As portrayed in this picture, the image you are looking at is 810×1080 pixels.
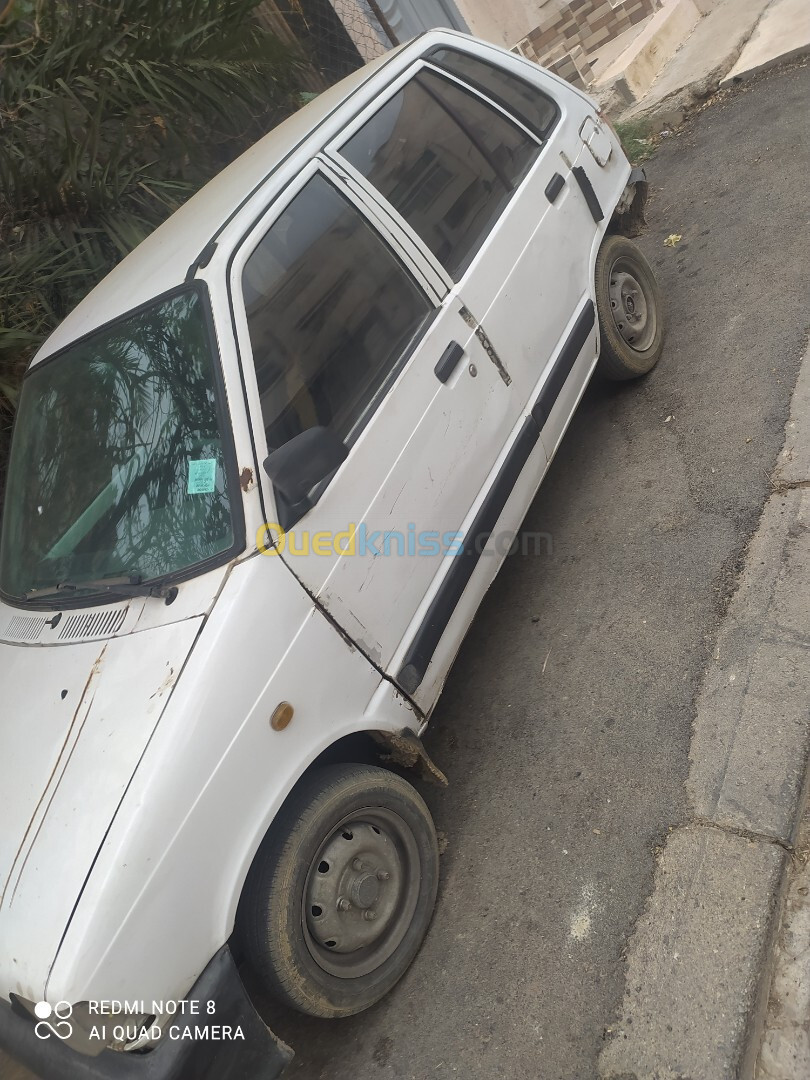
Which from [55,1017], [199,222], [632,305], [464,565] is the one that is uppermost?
[199,222]

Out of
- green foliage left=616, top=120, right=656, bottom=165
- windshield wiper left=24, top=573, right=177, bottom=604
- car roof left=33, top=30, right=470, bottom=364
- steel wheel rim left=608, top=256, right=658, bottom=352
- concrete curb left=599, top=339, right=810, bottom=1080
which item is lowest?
concrete curb left=599, top=339, right=810, bottom=1080

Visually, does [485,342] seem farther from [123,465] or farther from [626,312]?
[123,465]

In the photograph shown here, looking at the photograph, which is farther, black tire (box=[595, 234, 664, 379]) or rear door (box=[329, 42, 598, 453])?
black tire (box=[595, 234, 664, 379])

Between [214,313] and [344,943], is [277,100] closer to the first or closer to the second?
[214,313]

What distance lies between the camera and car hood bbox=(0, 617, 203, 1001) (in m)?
1.98

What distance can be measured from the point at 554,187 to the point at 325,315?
5.04 feet

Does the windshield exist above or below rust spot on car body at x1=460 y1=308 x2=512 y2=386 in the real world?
above

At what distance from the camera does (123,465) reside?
2.62 m

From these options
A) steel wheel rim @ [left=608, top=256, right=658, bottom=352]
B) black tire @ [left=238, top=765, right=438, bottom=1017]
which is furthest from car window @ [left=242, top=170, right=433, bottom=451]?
steel wheel rim @ [left=608, top=256, right=658, bottom=352]

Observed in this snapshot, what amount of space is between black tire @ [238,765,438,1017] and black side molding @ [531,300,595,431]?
63.7 inches

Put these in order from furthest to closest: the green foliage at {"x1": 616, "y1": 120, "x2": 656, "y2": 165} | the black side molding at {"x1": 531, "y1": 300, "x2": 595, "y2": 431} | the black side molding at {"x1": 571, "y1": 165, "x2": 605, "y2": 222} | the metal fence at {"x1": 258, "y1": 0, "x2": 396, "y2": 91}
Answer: the metal fence at {"x1": 258, "y1": 0, "x2": 396, "y2": 91} < the green foliage at {"x1": 616, "y1": 120, "x2": 656, "y2": 165} < the black side molding at {"x1": 571, "y1": 165, "x2": 605, "y2": 222} < the black side molding at {"x1": 531, "y1": 300, "x2": 595, "y2": 431}

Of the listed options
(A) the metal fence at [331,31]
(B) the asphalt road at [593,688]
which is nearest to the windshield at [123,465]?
(B) the asphalt road at [593,688]

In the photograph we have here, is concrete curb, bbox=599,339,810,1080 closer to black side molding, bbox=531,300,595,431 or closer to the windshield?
black side molding, bbox=531,300,595,431

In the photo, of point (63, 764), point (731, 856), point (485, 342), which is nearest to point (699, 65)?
point (485, 342)
